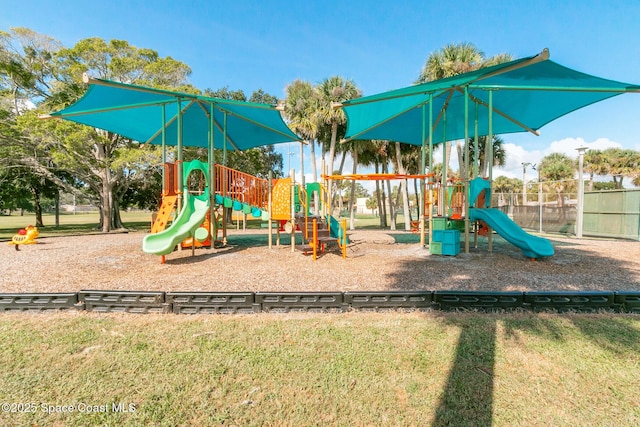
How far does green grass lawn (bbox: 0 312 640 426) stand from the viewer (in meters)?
2.10

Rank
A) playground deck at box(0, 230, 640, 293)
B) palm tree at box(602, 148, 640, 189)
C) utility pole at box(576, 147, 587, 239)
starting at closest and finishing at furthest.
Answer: playground deck at box(0, 230, 640, 293), utility pole at box(576, 147, 587, 239), palm tree at box(602, 148, 640, 189)

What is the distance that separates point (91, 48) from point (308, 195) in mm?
15342

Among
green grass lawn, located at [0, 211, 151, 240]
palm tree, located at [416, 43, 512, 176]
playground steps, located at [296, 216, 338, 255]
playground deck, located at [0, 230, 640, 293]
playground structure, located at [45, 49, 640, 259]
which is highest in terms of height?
palm tree, located at [416, 43, 512, 176]

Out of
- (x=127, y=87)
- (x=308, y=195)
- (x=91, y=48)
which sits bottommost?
(x=308, y=195)

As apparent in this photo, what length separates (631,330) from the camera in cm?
334

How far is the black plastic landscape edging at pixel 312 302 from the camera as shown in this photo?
12.8 ft

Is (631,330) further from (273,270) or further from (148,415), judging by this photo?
(273,270)

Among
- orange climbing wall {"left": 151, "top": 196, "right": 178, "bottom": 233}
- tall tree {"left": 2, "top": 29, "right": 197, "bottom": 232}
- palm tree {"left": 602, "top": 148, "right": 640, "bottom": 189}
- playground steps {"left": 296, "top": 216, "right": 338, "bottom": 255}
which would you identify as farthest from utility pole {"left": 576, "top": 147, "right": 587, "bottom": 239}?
palm tree {"left": 602, "top": 148, "right": 640, "bottom": 189}

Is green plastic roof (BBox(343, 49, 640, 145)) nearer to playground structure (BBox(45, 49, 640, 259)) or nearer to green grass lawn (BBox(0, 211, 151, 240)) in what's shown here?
playground structure (BBox(45, 49, 640, 259))

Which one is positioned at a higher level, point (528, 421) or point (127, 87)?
point (127, 87)

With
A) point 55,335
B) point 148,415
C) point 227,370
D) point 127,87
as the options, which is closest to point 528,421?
point 227,370

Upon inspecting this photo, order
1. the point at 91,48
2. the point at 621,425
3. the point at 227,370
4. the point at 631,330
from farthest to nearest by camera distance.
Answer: the point at 91,48
the point at 631,330
the point at 227,370
the point at 621,425

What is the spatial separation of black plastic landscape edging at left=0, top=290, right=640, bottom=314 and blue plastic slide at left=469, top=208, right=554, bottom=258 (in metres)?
3.17

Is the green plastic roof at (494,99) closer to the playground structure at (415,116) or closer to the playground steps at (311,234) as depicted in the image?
the playground structure at (415,116)
